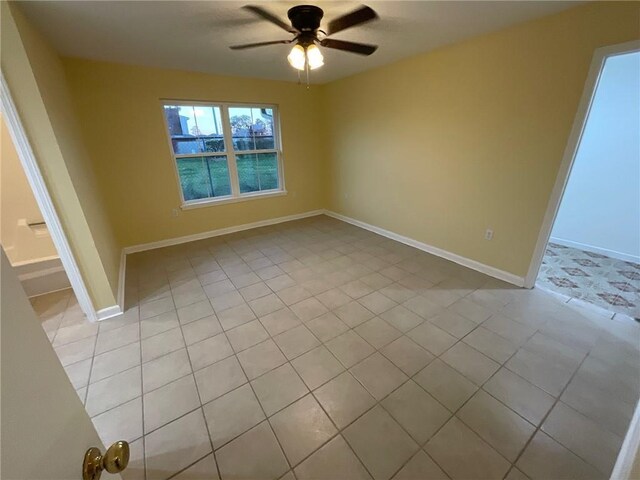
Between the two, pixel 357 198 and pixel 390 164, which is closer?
pixel 390 164

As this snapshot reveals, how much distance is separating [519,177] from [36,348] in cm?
320

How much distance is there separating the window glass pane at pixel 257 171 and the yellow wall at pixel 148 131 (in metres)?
0.23

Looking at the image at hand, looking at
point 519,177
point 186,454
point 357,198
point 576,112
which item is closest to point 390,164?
point 357,198

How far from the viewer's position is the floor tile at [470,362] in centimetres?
173

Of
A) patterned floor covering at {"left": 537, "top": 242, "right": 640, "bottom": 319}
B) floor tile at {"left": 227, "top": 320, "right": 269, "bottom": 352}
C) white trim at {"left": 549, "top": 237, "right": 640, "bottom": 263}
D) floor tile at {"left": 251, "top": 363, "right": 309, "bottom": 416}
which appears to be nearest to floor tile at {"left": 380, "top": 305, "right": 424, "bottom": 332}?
floor tile at {"left": 251, "top": 363, "right": 309, "bottom": 416}

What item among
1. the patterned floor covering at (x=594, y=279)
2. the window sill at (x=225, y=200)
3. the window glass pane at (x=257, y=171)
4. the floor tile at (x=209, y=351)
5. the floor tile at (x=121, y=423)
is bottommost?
the floor tile at (x=121, y=423)

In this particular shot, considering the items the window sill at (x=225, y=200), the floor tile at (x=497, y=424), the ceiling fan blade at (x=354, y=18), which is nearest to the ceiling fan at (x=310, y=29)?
the ceiling fan blade at (x=354, y=18)

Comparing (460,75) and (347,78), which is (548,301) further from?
(347,78)

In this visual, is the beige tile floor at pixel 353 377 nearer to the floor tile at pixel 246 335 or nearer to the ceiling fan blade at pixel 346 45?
the floor tile at pixel 246 335

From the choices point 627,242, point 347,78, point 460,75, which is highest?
point 347,78

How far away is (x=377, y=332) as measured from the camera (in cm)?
212

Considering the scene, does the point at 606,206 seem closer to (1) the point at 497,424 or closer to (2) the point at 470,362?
(2) the point at 470,362

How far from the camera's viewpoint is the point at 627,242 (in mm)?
3146

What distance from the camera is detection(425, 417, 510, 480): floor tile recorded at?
1245 millimetres
